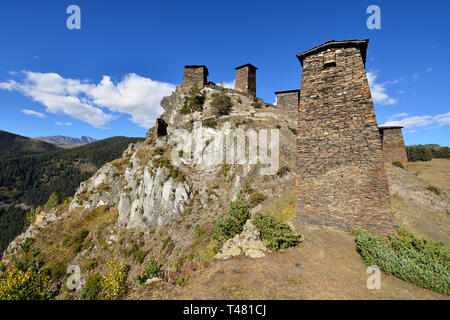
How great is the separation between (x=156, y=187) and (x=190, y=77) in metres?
25.9

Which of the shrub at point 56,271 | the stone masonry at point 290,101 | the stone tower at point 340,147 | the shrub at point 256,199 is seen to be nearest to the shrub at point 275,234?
the stone tower at point 340,147

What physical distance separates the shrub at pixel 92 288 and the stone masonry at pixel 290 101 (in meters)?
35.9

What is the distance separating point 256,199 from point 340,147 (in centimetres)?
960

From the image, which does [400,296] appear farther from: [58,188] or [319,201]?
[58,188]

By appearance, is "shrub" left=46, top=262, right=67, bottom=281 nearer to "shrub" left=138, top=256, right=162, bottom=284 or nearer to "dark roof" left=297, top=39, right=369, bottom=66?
"shrub" left=138, top=256, right=162, bottom=284

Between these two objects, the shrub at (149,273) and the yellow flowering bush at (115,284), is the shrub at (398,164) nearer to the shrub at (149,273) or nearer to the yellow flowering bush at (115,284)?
the shrub at (149,273)

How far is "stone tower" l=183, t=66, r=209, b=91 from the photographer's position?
128 feet

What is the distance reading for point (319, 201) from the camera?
9.76m

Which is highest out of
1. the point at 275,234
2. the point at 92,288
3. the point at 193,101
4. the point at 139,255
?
the point at 193,101

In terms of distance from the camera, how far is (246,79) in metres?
38.2

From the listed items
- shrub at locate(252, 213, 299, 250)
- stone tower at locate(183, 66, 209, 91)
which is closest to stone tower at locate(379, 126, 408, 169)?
shrub at locate(252, 213, 299, 250)

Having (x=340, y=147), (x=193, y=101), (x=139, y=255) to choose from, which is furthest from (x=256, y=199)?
(x=193, y=101)

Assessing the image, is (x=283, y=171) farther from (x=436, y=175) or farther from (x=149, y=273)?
(x=436, y=175)
